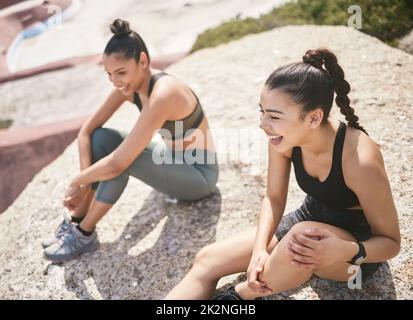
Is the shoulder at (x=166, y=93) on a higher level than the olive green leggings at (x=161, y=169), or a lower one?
higher

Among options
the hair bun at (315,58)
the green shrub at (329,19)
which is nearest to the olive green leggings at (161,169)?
the hair bun at (315,58)

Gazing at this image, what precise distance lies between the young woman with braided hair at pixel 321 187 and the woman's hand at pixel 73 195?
1113 mm

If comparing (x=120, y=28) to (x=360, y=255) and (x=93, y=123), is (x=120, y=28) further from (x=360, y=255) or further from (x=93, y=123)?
(x=360, y=255)

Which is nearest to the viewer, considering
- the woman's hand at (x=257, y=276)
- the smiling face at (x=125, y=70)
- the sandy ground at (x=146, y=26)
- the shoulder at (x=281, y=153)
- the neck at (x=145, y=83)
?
the woman's hand at (x=257, y=276)

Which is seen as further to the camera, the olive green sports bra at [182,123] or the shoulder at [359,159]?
the olive green sports bra at [182,123]

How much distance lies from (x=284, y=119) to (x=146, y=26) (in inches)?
441

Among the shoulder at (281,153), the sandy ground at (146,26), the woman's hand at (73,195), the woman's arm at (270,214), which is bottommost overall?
the sandy ground at (146,26)

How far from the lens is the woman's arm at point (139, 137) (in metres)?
2.87

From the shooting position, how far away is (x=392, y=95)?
4254 mm

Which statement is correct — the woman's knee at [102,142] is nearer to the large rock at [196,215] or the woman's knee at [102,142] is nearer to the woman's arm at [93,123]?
the woman's arm at [93,123]

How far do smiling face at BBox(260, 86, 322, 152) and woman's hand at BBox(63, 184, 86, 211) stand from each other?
156cm

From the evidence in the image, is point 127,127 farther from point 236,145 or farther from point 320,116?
point 320,116

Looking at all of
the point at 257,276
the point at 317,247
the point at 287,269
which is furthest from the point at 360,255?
the point at 257,276

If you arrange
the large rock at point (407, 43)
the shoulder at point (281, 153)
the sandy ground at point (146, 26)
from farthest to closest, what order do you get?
1. the sandy ground at point (146, 26)
2. the large rock at point (407, 43)
3. the shoulder at point (281, 153)
